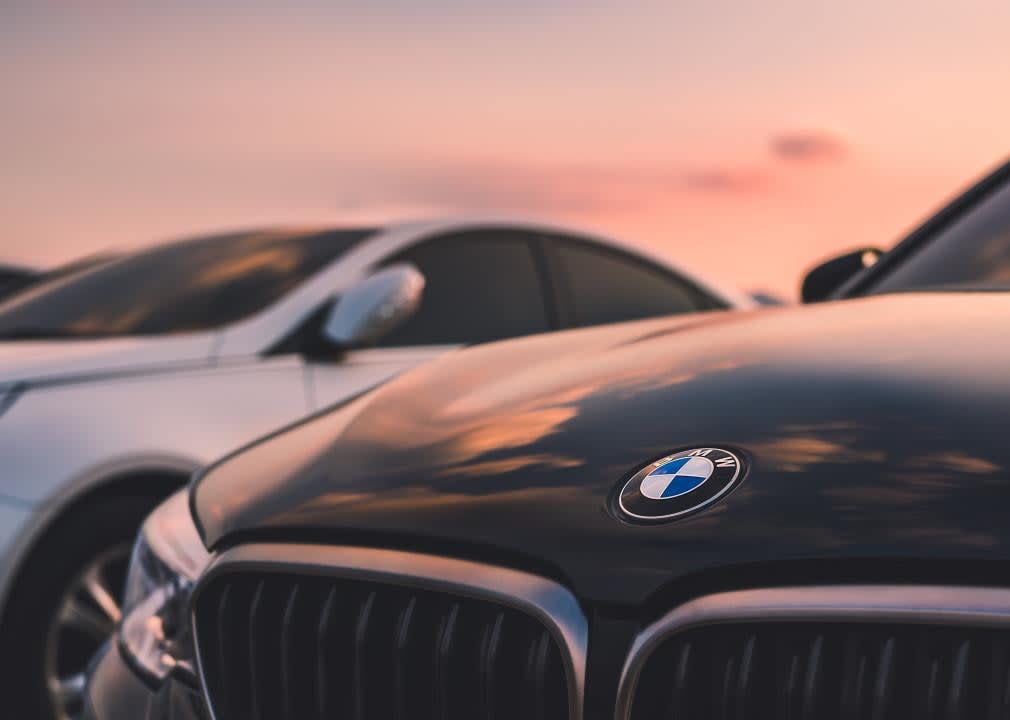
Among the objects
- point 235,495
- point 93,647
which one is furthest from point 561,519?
point 93,647

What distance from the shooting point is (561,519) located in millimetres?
1573

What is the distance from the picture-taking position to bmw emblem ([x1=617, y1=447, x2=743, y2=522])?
152 cm

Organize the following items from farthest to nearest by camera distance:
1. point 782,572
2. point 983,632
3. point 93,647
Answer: point 93,647
point 782,572
point 983,632

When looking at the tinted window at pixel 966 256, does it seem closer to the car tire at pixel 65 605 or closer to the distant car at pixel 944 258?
the distant car at pixel 944 258

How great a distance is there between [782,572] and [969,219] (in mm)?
1827

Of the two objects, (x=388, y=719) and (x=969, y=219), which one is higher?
(x=969, y=219)

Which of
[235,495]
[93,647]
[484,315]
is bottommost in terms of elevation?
[93,647]

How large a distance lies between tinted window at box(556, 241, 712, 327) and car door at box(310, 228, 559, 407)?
0.13m

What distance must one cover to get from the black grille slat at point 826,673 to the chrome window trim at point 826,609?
10 mm

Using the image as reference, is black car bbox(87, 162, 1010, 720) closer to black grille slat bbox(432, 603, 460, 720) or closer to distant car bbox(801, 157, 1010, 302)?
black grille slat bbox(432, 603, 460, 720)

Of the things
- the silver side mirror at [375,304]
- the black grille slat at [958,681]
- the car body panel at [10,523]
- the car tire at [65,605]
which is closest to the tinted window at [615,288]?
the silver side mirror at [375,304]

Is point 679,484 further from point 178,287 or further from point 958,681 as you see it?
point 178,287

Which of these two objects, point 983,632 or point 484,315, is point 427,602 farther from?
point 484,315

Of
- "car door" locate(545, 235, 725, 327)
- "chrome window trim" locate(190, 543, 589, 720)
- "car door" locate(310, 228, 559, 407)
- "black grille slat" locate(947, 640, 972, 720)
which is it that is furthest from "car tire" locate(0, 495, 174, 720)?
"black grille slat" locate(947, 640, 972, 720)
